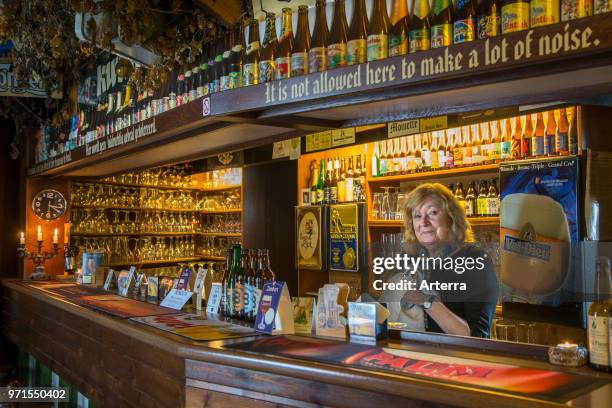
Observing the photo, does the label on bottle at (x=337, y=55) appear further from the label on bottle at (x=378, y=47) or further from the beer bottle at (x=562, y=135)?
the beer bottle at (x=562, y=135)

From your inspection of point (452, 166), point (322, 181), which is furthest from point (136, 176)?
point (452, 166)

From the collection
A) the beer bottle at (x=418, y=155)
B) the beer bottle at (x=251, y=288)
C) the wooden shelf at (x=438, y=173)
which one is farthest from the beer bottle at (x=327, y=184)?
the beer bottle at (x=251, y=288)

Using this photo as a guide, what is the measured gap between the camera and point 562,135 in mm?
3492

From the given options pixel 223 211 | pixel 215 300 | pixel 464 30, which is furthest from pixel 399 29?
pixel 223 211

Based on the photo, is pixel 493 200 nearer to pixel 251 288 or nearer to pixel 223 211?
pixel 251 288

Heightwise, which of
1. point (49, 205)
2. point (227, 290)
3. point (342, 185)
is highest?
point (342, 185)

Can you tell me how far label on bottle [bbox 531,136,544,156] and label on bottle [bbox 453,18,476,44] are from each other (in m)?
1.95

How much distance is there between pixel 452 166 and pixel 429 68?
2.45m

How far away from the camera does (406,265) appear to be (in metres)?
1.94

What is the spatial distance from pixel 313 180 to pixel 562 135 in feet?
8.27

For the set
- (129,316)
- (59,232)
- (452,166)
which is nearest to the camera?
(129,316)

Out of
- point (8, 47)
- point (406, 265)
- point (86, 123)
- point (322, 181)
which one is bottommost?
point (406, 265)

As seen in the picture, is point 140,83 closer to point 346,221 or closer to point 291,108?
point 291,108

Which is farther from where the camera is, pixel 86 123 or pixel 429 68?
pixel 86 123
